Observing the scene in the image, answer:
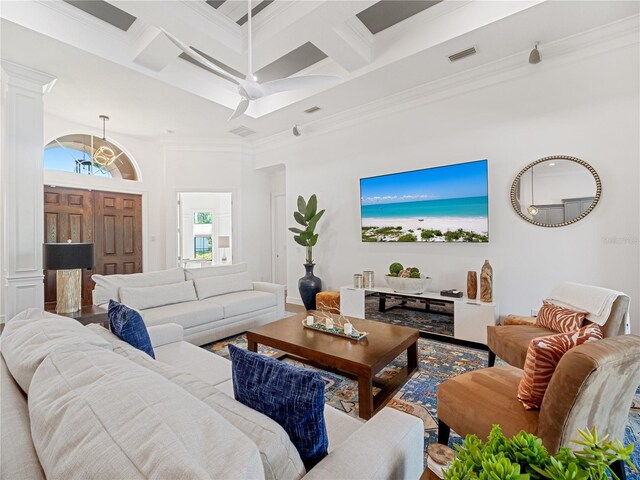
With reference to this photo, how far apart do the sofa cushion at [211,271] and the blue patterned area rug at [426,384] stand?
0.97 m

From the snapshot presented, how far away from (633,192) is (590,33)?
5.21 feet

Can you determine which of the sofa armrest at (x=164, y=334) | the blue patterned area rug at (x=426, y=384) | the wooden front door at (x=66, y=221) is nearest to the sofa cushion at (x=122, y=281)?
the blue patterned area rug at (x=426, y=384)

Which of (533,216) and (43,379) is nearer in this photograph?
(43,379)

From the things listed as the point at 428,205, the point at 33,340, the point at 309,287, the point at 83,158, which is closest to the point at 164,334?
the point at 33,340

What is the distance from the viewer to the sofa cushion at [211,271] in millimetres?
3916

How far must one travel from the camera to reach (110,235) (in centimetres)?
536

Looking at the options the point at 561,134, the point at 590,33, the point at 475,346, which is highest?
the point at 590,33

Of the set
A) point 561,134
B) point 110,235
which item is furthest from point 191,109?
point 561,134

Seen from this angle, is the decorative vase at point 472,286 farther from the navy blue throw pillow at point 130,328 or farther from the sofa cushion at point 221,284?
the navy blue throw pillow at point 130,328

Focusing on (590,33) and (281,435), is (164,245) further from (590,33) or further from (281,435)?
(590,33)

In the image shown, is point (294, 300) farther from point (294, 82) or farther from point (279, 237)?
point (294, 82)

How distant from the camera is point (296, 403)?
89cm

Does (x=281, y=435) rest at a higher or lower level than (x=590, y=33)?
lower

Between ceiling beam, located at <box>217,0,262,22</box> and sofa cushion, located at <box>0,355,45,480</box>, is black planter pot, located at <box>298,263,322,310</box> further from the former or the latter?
sofa cushion, located at <box>0,355,45,480</box>
